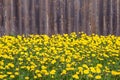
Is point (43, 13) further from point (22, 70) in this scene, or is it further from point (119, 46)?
point (22, 70)

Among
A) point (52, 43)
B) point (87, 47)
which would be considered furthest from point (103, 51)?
point (52, 43)

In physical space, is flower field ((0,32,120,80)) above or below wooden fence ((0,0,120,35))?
below

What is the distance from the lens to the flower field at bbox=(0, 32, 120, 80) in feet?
21.1

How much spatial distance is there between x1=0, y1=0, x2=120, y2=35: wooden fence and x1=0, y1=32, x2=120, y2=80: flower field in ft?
3.43

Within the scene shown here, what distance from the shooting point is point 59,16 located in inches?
425

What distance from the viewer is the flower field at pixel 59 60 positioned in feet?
21.1

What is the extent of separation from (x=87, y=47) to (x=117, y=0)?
3.02 metres

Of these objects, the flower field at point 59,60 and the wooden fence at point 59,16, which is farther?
the wooden fence at point 59,16

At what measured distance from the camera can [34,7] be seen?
34.7 feet

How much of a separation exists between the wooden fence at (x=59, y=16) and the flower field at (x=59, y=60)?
Result: 1.05 m

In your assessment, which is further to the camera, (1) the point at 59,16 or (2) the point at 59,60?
(1) the point at 59,16

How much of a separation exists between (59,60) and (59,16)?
3578 millimetres

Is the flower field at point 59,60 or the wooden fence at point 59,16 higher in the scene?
the wooden fence at point 59,16

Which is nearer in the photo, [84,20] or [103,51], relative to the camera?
[103,51]
